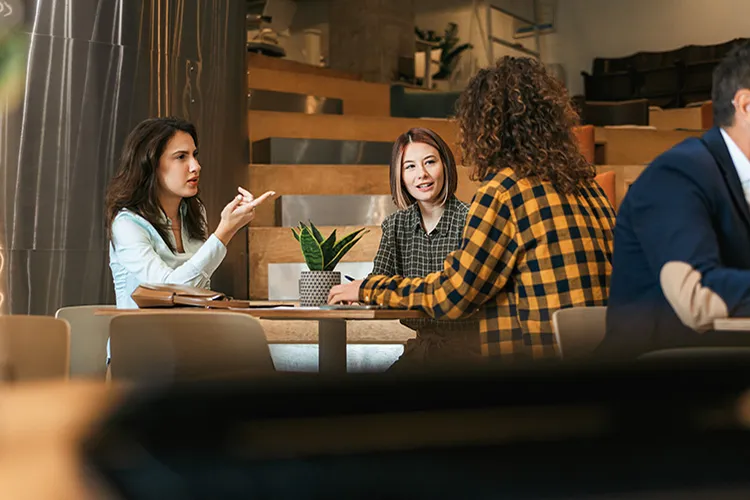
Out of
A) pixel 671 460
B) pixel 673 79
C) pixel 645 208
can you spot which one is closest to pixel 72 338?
pixel 671 460

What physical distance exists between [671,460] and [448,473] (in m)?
0.08

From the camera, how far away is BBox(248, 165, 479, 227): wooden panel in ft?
17.4

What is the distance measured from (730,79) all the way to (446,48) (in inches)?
373

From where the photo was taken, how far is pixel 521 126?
1926 millimetres

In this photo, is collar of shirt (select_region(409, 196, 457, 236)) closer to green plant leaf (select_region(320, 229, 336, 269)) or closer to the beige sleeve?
green plant leaf (select_region(320, 229, 336, 269))

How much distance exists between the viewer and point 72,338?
1.21 feet

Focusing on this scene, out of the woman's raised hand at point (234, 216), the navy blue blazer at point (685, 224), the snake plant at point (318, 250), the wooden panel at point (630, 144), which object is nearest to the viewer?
the navy blue blazer at point (685, 224)

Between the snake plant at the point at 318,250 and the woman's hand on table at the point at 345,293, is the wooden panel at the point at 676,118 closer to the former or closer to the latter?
the snake plant at the point at 318,250

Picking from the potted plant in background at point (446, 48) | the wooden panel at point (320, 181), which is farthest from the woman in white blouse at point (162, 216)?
the potted plant in background at point (446, 48)

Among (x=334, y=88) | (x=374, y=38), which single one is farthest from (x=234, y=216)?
(x=374, y=38)

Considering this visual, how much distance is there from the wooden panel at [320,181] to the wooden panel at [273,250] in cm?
50

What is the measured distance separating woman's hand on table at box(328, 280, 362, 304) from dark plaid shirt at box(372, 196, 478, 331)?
0.53 meters

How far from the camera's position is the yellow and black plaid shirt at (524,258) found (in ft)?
6.02

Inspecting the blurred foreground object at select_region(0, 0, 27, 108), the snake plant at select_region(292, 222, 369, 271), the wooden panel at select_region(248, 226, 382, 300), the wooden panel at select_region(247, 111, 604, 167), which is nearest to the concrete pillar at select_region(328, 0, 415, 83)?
the wooden panel at select_region(247, 111, 604, 167)
